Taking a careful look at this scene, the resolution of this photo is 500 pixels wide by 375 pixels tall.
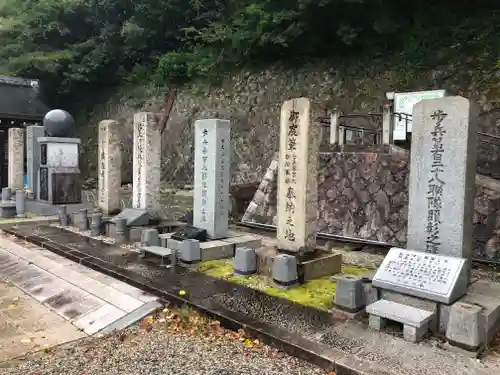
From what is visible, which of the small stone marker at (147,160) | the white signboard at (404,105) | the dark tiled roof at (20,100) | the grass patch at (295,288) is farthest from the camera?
the dark tiled roof at (20,100)

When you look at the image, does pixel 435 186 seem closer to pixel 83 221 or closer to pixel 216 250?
pixel 216 250

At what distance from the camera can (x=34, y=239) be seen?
32.3 ft

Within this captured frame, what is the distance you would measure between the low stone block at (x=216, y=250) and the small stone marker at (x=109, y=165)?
434cm

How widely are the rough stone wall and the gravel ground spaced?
6517 mm

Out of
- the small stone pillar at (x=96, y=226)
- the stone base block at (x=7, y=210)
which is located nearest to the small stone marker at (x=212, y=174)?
the small stone pillar at (x=96, y=226)

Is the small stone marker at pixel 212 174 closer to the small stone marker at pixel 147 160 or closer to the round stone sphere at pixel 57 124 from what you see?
the small stone marker at pixel 147 160

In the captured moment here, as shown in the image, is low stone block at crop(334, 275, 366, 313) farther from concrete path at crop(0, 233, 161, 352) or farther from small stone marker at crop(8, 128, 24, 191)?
small stone marker at crop(8, 128, 24, 191)

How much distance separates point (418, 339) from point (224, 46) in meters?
21.7

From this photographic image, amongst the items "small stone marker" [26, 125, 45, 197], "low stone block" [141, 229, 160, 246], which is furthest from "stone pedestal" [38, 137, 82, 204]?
"low stone block" [141, 229, 160, 246]

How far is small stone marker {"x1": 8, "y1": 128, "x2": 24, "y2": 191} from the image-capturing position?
1703cm

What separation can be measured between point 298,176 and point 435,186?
2339 mm

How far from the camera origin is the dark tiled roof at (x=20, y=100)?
22688 millimetres

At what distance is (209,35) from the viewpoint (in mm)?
23672

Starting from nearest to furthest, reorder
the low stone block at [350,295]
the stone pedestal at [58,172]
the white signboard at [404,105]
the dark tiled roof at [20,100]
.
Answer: the low stone block at [350,295]
the white signboard at [404,105]
the stone pedestal at [58,172]
the dark tiled roof at [20,100]
